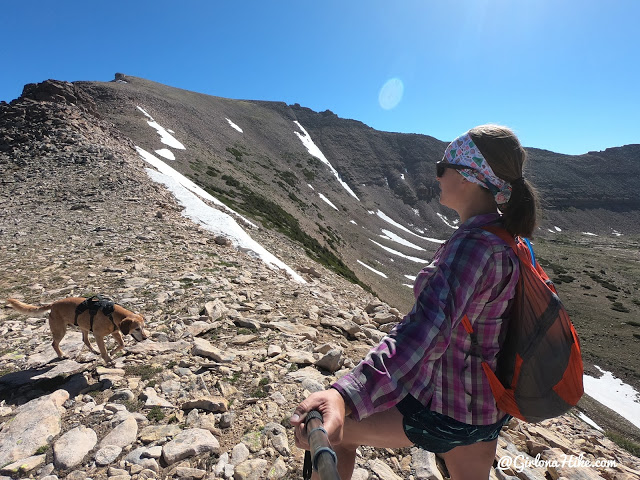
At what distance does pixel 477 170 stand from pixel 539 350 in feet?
3.49

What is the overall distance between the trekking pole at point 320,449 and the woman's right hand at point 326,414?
0.03 metres

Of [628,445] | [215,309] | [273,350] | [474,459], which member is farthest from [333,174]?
[474,459]

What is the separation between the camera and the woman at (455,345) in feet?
5.24

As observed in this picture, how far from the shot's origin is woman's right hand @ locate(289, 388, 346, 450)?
1.48m

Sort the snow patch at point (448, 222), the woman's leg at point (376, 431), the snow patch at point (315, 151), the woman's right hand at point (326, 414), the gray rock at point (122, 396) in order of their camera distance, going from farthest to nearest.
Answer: the snow patch at point (315, 151) → the snow patch at point (448, 222) → the gray rock at point (122, 396) → the woman's leg at point (376, 431) → the woman's right hand at point (326, 414)

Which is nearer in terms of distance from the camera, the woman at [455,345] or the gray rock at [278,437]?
the woman at [455,345]

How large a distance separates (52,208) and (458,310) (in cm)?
1939

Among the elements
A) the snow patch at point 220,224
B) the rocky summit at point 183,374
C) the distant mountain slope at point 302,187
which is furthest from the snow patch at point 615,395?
the snow patch at point 220,224

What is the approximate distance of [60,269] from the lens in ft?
30.2

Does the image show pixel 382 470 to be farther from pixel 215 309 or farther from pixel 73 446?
pixel 215 309

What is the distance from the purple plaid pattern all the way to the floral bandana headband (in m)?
0.17

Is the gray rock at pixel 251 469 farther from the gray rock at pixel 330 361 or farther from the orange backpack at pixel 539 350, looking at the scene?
the orange backpack at pixel 539 350

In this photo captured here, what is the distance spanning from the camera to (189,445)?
3572 millimetres

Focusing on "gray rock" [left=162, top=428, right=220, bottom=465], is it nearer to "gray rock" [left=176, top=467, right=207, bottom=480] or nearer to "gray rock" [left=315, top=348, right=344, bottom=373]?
"gray rock" [left=176, top=467, right=207, bottom=480]
